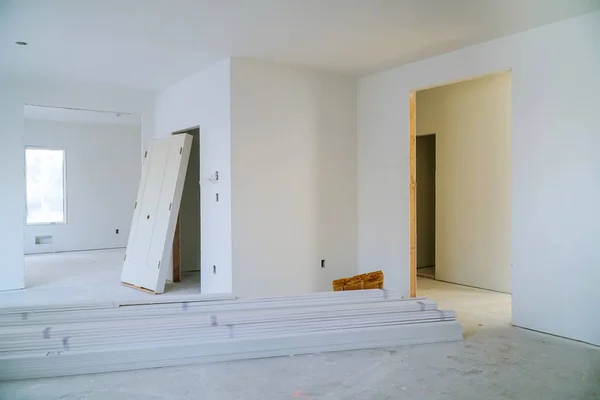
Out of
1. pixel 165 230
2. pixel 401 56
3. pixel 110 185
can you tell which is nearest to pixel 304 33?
pixel 401 56

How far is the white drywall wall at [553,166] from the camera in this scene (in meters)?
3.94

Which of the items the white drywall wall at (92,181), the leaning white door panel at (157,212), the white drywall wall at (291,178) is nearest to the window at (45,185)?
the white drywall wall at (92,181)

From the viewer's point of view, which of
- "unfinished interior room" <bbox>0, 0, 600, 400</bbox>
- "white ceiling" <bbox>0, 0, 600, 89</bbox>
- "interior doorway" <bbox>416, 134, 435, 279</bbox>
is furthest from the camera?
"interior doorway" <bbox>416, 134, 435, 279</bbox>

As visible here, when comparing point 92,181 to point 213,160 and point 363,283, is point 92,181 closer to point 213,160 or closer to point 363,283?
point 213,160

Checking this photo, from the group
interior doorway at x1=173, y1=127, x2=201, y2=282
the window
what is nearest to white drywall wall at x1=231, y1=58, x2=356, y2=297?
interior doorway at x1=173, y1=127, x2=201, y2=282

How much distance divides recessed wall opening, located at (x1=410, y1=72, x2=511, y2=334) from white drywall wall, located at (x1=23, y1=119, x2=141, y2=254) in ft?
21.5

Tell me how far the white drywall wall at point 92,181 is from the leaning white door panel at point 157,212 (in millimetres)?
3985

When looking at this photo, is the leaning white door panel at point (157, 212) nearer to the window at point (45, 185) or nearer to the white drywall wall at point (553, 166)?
the white drywall wall at point (553, 166)

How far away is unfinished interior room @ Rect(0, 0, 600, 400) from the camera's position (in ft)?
10.9

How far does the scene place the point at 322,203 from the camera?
19.1ft

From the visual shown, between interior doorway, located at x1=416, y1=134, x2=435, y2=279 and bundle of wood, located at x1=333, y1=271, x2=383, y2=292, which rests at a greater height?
interior doorway, located at x1=416, y1=134, x2=435, y2=279

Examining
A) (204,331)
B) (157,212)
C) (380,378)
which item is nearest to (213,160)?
(157,212)

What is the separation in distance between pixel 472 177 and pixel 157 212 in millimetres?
4098

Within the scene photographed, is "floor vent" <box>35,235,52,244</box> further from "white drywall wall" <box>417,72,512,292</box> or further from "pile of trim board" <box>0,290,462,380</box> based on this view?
"white drywall wall" <box>417,72,512,292</box>
